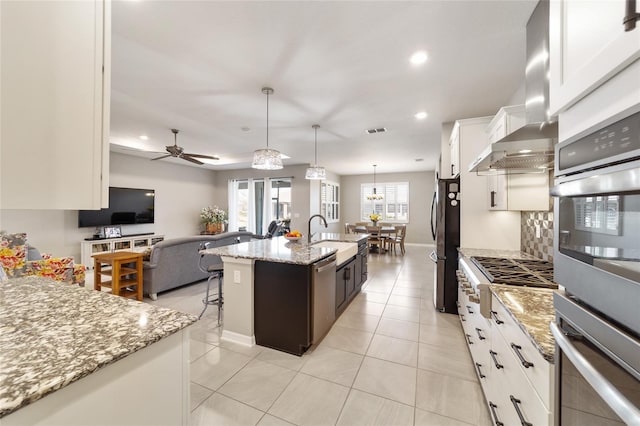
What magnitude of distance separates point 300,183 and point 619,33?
6869mm

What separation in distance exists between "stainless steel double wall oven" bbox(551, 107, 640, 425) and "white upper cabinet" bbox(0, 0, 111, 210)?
1335mm

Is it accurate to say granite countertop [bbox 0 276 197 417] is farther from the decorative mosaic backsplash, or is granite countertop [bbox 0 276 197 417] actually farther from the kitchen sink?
the decorative mosaic backsplash

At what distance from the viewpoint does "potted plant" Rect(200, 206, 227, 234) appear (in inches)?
294

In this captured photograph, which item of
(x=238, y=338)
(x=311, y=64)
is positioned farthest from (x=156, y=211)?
(x=311, y=64)

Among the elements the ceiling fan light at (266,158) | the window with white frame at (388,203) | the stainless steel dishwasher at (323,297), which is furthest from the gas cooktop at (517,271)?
the window with white frame at (388,203)

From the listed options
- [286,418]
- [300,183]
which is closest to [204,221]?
[300,183]

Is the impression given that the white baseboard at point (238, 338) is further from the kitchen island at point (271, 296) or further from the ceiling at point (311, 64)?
the ceiling at point (311, 64)

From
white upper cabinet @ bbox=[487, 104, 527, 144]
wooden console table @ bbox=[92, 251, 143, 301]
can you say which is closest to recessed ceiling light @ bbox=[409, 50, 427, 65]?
white upper cabinet @ bbox=[487, 104, 527, 144]

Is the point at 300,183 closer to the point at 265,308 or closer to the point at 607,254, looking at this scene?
the point at 265,308

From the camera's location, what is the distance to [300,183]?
7.28 metres

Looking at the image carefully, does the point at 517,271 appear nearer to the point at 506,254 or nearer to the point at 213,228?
the point at 506,254

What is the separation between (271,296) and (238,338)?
59 centimetres

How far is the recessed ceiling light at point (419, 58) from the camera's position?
2117mm

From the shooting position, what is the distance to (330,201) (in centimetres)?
891
